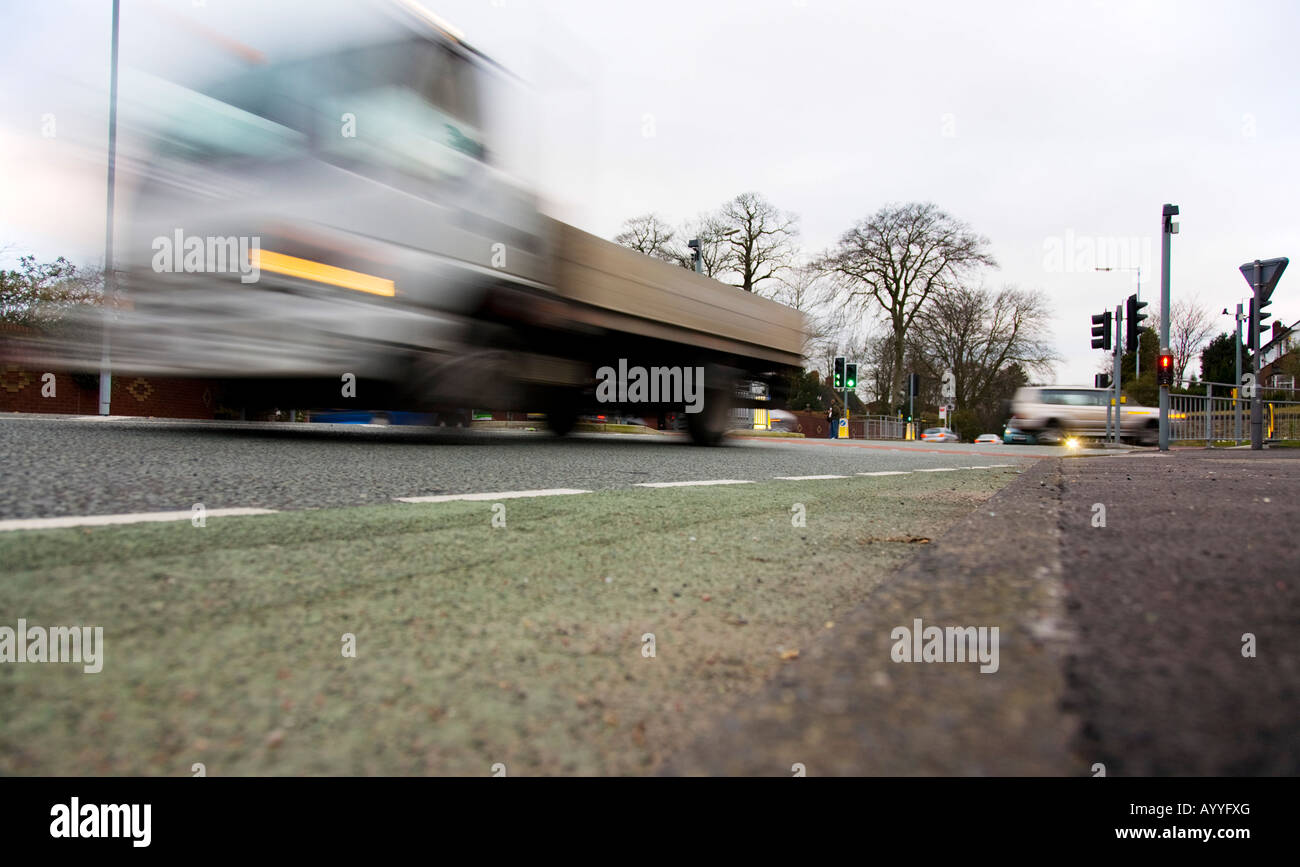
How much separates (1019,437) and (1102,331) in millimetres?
6056

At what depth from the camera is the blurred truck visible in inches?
214

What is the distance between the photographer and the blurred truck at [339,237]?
5.45 m

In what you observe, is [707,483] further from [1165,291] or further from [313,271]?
[1165,291]

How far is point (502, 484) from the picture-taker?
4055mm

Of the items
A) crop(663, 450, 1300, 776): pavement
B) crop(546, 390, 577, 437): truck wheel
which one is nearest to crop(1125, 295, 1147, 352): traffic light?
crop(546, 390, 577, 437): truck wheel

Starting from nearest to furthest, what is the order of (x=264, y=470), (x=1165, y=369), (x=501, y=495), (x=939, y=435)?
1. (x=501, y=495)
2. (x=264, y=470)
3. (x=1165, y=369)
4. (x=939, y=435)

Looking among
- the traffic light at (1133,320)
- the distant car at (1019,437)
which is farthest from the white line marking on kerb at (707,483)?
the distant car at (1019,437)

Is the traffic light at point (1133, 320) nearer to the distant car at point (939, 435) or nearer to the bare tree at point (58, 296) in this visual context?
the bare tree at point (58, 296)

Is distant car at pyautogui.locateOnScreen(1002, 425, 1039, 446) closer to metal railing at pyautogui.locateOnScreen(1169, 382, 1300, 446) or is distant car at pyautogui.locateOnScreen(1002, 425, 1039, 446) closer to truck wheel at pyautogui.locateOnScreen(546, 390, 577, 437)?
metal railing at pyautogui.locateOnScreen(1169, 382, 1300, 446)

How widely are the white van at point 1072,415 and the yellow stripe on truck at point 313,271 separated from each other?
84.3ft

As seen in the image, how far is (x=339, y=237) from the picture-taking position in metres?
5.53

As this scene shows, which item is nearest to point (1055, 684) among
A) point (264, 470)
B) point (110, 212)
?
point (264, 470)
